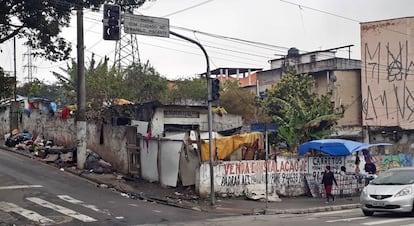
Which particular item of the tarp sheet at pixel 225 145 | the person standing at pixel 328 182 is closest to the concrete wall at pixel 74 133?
the tarp sheet at pixel 225 145

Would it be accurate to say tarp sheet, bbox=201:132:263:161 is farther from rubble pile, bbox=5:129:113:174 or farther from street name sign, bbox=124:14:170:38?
street name sign, bbox=124:14:170:38

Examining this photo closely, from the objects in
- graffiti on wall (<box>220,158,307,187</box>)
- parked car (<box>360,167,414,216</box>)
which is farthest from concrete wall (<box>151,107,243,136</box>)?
parked car (<box>360,167,414,216</box>)

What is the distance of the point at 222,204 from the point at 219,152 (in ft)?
9.68

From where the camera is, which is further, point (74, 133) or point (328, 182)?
point (74, 133)

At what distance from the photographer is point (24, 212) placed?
17.5 meters

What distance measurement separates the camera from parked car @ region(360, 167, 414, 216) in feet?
54.3

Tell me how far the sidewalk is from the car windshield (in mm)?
3594

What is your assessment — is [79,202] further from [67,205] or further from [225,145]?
[225,145]

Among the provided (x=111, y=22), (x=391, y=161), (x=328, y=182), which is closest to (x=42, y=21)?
(x=111, y=22)

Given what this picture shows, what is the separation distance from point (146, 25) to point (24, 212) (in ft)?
23.0

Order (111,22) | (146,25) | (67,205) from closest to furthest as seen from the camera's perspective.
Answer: (111,22)
(146,25)
(67,205)

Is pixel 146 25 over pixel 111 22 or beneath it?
over

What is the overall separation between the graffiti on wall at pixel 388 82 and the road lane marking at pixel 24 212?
34684 millimetres

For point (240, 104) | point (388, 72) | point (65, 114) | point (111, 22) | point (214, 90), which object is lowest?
point (65, 114)
